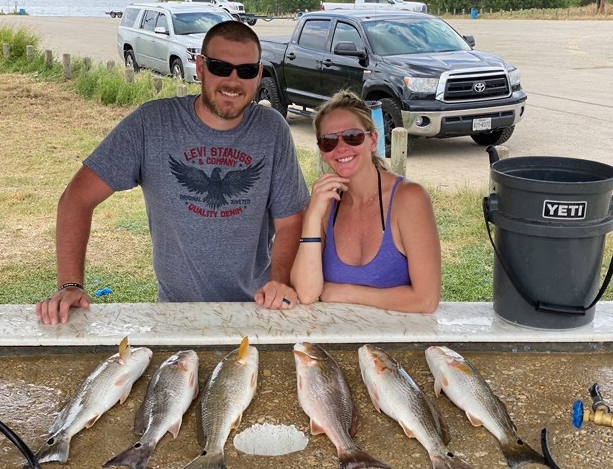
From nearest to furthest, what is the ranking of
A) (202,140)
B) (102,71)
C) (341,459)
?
1. (341,459)
2. (202,140)
3. (102,71)

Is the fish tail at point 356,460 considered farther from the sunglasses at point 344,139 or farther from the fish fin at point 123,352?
the sunglasses at point 344,139

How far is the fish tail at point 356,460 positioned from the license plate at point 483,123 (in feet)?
29.4

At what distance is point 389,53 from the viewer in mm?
10852

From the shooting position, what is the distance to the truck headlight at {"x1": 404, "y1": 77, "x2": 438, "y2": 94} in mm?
10109

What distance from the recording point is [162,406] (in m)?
2.12

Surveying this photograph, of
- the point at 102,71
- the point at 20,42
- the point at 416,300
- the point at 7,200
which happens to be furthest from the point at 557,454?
the point at 20,42

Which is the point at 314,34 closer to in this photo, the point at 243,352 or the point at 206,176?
the point at 206,176

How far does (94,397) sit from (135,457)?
0.31 m

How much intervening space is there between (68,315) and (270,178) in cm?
121

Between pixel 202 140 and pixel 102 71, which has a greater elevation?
pixel 202 140

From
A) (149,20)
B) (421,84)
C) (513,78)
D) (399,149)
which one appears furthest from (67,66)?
(399,149)

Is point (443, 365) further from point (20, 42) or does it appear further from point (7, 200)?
point (20, 42)

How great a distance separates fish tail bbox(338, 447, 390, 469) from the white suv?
13790mm

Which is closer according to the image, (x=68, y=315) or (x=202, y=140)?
(x=68, y=315)
